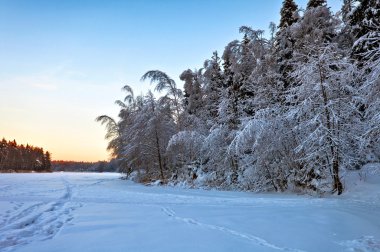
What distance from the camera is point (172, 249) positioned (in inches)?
203

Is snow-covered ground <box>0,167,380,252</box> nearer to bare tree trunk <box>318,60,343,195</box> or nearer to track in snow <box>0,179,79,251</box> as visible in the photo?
track in snow <box>0,179,79,251</box>

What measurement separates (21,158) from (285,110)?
4667 inches

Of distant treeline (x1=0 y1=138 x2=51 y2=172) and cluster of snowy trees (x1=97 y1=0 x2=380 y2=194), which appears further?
distant treeline (x1=0 y1=138 x2=51 y2=172)

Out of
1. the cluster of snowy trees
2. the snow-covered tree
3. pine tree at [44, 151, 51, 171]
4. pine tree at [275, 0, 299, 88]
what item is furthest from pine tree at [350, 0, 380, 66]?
pine tree at [44, 151, 51, 171]

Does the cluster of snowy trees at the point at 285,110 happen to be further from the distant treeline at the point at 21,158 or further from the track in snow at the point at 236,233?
the distant treeline at the point at 21,158

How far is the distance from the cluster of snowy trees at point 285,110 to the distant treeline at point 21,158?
8962 cm

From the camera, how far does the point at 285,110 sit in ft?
59.0

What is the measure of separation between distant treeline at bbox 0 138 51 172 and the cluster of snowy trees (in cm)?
8962

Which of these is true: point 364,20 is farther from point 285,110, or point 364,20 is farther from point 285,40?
point 285,110

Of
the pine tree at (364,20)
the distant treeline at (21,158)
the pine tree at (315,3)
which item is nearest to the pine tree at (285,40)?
the pine tree at (315,3)

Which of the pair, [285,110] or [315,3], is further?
[315,3]

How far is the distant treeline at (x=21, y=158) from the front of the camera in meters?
105

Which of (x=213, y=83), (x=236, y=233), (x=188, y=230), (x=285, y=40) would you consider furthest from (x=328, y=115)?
(x=213, y=83)

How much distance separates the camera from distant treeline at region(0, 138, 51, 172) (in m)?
105
